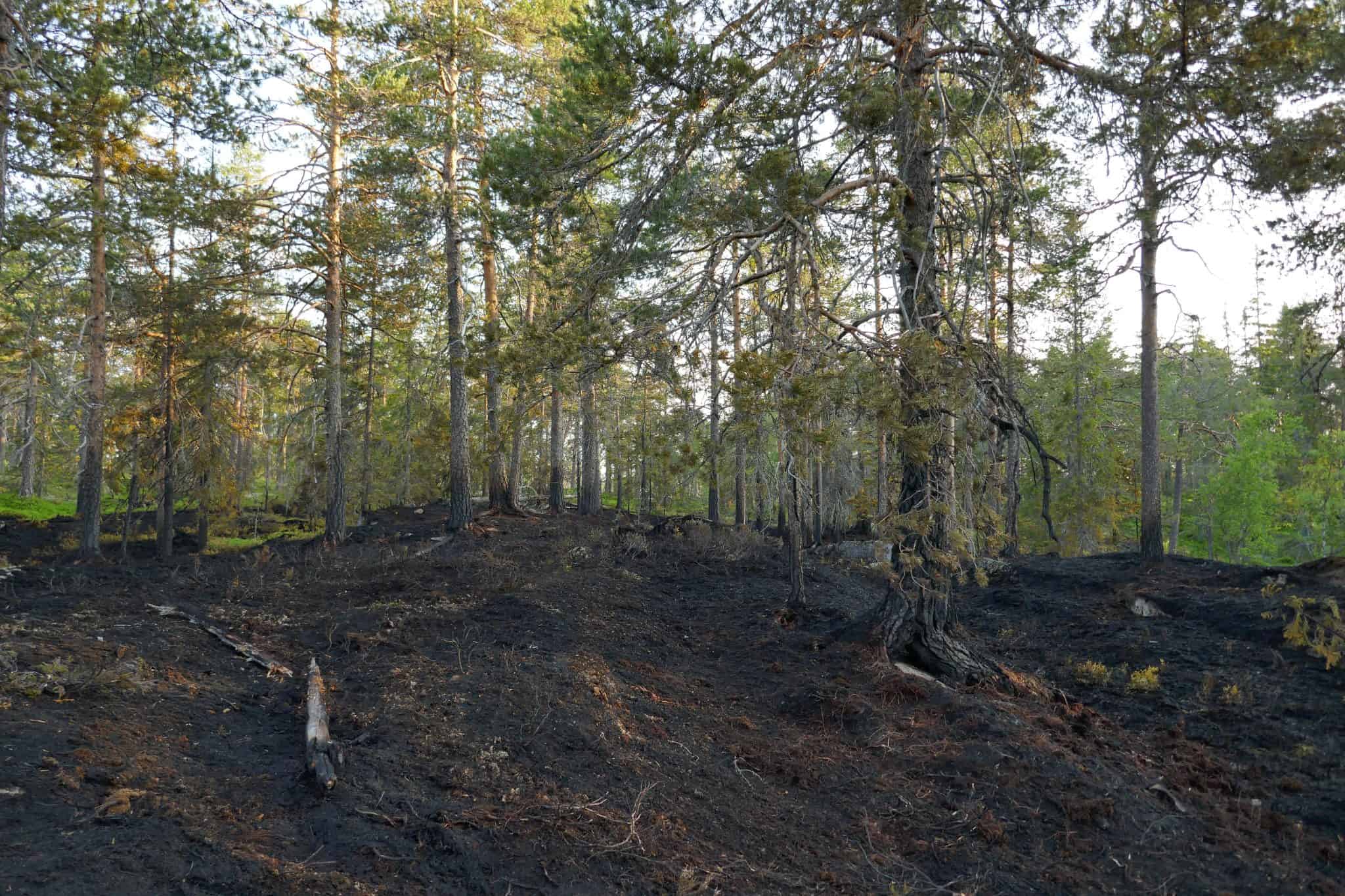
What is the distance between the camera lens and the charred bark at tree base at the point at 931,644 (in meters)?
6.57

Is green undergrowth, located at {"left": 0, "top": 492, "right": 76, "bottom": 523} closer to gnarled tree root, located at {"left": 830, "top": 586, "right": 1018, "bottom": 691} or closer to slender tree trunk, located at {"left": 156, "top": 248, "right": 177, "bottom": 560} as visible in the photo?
slender tree trunk, located at {"left": 156, "top": 248, "right": 177, "bottom": 560}

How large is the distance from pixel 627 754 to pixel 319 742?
193cm

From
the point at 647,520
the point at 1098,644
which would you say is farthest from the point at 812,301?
the point at 647,520

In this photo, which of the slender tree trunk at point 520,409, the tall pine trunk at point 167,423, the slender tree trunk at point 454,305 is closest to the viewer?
the slender tree trunk at point 520,409

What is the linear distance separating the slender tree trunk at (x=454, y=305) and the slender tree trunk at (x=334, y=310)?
1881 millimetres

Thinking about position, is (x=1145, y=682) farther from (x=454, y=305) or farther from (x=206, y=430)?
(x=206, y=430)

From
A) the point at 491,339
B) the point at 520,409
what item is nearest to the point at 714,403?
the point at 520,409

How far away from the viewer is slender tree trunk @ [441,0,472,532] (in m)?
12.4

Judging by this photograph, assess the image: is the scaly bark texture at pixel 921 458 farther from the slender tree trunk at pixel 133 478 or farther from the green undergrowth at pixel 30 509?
the green undergrowth at pixel 30 509

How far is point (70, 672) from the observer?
4.80 m

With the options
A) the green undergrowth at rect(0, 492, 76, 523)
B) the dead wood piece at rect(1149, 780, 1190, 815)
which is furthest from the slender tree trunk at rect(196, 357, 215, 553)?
the dead wood piece at rect(1149, 780, 1190, 815)

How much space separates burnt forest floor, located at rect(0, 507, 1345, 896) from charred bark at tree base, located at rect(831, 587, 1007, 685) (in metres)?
0.28

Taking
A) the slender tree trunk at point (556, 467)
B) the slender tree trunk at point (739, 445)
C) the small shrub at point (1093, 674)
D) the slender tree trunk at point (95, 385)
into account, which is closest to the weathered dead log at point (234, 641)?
the slender tree trunk at point (739, 445)

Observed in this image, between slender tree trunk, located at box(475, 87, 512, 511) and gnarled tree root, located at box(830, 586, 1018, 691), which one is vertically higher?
slender tree trunk, located at box(475, 87, 512, 511)
